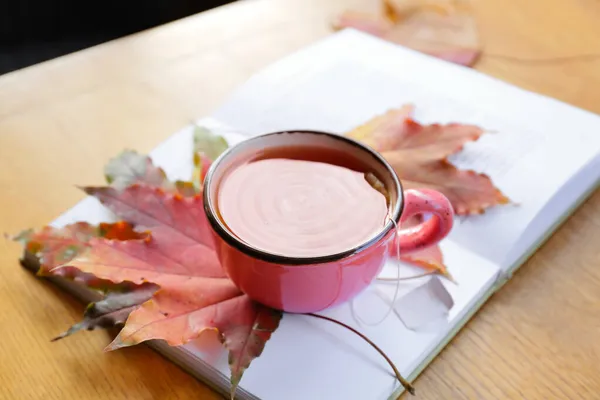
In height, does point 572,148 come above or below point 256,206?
below

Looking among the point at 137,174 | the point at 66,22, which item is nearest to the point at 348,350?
the point at 137,174

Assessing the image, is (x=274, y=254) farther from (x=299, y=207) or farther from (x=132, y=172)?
(x=132, y=172)

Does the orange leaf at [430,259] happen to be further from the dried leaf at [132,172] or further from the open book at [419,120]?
the dried leaf at [132,172]

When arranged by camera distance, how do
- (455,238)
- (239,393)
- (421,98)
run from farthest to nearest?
(421,98) → (455,238) → (239,393)

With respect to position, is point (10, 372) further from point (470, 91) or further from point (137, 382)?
point (470, 91)

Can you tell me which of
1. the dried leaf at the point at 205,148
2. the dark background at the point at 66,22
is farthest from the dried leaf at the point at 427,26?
the dark background at the point at 66,22

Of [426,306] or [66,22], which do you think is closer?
[426,306]

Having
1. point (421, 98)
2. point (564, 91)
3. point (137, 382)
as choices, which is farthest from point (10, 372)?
point (564, 91)
